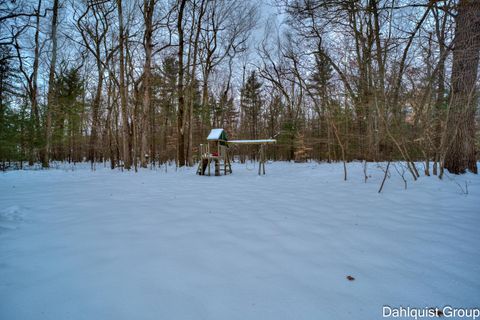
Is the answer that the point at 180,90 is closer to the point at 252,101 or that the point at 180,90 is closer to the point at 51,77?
the point at 51,77

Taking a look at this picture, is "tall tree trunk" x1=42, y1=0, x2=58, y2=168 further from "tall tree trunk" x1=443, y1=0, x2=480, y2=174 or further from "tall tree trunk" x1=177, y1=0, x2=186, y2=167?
"tall tree trunk" x1=443, y1=0, x2=480, y2=174

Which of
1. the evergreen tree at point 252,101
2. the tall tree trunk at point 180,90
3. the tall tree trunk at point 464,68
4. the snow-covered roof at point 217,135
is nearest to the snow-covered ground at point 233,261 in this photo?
the tall tree trunk at point 464,68

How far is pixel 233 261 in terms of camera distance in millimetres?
1677

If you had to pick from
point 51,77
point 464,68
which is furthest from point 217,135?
point 51,77

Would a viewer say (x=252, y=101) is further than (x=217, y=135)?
Yes

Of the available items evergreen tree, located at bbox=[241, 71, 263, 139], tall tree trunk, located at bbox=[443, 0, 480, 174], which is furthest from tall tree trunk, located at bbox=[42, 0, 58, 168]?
evergreen tree, located at bbox=[241, 71, 263, 139]

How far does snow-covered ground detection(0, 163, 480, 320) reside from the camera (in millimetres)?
1183

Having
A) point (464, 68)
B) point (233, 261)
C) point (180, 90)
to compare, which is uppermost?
point (180, 90)

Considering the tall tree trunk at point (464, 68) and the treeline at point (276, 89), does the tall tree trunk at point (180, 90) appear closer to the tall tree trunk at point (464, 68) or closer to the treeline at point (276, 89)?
the treeline at point (276, 89)

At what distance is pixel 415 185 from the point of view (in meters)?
4.50

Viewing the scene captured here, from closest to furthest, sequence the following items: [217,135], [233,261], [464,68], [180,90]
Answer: [233,261] → [464,68] → [217,135] → [180,90]

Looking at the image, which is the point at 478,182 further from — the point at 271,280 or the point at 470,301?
the point at 271,280

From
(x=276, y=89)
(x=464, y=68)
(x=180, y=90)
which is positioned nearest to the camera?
(x=464, y=68)

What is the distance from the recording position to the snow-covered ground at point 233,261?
1.18 metres
